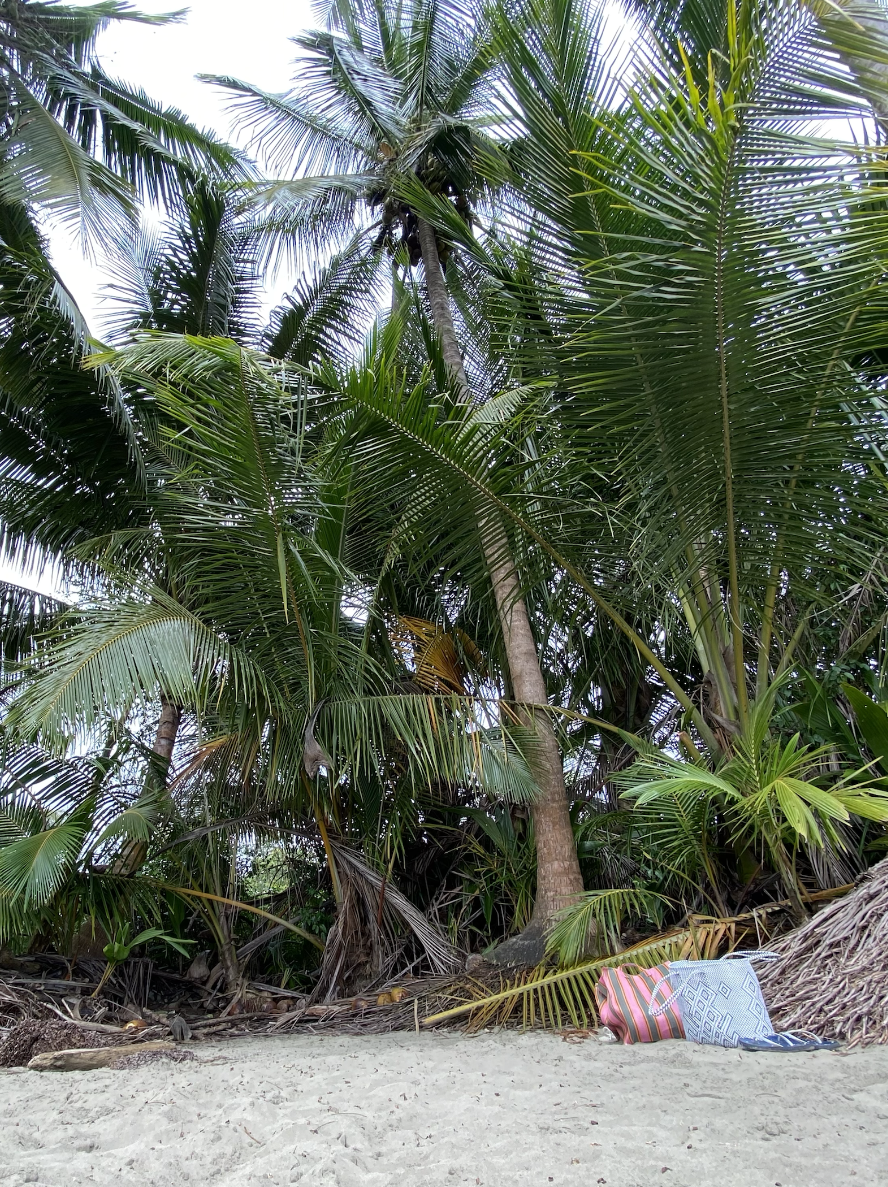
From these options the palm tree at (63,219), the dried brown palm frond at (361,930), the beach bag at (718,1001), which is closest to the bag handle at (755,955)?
the beach bag at (718,1001)

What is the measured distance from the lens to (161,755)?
5.46 meters

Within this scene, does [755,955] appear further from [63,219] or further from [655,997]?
[63,219]

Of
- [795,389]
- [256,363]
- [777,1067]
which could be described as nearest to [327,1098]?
[777,1067]

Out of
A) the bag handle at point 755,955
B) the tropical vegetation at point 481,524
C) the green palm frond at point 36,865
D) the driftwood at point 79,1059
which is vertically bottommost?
the driftwood at point 79,1059

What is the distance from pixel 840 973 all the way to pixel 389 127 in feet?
21.1

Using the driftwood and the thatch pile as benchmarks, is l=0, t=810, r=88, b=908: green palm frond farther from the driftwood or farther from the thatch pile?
the thatch pile

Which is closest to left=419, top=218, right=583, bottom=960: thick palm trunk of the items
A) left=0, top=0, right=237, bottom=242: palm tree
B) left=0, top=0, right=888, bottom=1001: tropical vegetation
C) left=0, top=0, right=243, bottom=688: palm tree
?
left=0, top=0, right=888, bottom=1001: tropical vegetation

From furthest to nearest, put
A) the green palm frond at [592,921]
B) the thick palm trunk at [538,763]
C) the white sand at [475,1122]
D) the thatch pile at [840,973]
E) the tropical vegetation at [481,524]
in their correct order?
the thick palm trunk at [538,763] → the green palm frond at [592,921] → the tropical vegetation at [481,524] → the thatch pile at [840,973] → the white sand at [475,1122]

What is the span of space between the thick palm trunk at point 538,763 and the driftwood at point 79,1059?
1896mm

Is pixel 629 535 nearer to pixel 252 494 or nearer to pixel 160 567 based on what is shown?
pixel 252 494

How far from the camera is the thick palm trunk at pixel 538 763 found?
4.23 m

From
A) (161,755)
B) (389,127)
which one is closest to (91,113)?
(389,127)

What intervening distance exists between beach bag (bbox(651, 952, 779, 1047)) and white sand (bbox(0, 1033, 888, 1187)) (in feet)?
0.35

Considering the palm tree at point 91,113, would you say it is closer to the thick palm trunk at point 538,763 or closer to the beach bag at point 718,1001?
the thick palm trunk at point 538,763
